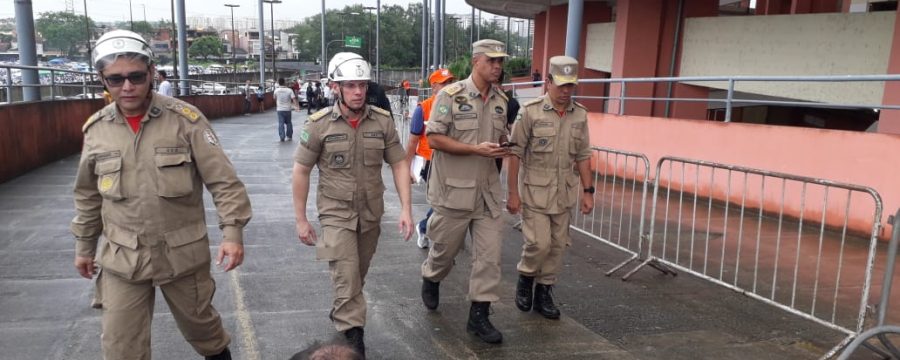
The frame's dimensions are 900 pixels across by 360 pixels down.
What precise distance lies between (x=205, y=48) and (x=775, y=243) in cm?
11626

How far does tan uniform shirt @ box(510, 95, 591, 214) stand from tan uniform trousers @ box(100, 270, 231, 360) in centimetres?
223

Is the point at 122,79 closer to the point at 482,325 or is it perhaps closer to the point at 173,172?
the point at 173,172

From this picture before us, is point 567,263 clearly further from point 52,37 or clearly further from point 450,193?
point 52,37

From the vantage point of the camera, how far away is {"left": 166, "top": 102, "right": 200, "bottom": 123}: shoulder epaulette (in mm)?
2910

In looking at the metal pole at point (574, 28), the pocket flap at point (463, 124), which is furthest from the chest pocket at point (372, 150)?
the metal pole at point (574, 28)

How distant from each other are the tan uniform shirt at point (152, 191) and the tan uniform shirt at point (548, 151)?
6.96 feet

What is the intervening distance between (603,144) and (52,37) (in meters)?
102

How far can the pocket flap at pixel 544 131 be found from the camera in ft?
14.6

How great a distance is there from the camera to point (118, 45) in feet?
9.00

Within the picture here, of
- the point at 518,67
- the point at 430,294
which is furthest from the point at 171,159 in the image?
the point at 518,67

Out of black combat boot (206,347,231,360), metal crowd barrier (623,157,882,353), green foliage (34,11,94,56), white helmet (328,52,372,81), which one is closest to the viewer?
black combat boot (206,347,231,360)

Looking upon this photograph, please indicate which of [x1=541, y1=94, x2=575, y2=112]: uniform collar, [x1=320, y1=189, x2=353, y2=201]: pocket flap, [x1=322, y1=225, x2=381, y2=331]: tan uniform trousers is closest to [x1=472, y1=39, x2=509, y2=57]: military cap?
[x1=541, y1=94, x2=575, y2=112]: uniform collar

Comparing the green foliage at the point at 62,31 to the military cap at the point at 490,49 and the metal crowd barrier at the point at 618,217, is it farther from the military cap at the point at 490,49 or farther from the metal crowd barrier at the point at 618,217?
the military cap at the point at 490,49

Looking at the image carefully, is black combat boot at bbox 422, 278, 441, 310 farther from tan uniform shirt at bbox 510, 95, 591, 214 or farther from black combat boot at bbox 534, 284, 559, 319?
tan uniform shirt at bbox 510, 95, 591, 214
